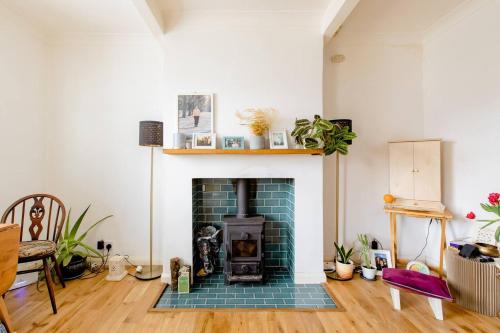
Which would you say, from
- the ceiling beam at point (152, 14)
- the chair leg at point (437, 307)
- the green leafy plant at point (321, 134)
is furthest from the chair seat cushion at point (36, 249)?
the chair leg at point (437, 307)

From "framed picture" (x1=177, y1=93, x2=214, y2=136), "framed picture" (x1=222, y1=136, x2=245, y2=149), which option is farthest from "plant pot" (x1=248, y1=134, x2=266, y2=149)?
"framed picture" (x1=177, y1=93, x2=214, y2=136)

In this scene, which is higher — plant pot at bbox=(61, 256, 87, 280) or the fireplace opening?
the fireplace opening

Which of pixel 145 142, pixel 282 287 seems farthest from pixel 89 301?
pixel 282 287

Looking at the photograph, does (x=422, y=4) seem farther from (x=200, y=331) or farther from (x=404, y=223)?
(x=200, y=331)

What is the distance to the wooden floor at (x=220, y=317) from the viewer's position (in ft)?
5.83

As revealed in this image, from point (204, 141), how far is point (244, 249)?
1190 millimetres

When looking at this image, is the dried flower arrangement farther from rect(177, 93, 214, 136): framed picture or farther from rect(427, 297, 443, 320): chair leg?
rect(427, 297, 443, 320): chair leg

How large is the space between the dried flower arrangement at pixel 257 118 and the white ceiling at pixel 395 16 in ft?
4.36

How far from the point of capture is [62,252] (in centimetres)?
243

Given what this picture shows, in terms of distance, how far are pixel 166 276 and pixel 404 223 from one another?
2.81 m

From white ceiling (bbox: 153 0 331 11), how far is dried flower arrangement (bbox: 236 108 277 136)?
3.24 feet

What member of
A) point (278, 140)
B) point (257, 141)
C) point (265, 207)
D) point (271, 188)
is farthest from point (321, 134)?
point (265, 207)

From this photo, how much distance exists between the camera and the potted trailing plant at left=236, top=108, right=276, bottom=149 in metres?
2.42

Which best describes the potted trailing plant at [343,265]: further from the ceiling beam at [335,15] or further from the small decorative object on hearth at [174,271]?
the ceiling beam at [335,15]
